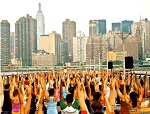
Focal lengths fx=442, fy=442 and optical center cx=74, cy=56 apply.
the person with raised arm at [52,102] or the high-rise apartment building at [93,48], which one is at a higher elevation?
the high-rise apartment building at [93,48]

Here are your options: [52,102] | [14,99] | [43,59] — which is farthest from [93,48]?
[52,102]

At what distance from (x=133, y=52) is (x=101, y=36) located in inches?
1703

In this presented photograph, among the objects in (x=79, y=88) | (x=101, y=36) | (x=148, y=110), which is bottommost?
(x=148, y=110)

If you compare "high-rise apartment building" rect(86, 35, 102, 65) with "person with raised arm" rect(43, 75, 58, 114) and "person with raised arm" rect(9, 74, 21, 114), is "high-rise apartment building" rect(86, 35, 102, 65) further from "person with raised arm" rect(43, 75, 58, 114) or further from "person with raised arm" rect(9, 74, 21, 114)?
"person with raised arm" rect(43, 75, 58, 114)

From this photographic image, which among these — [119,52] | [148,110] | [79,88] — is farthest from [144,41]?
[79,88]

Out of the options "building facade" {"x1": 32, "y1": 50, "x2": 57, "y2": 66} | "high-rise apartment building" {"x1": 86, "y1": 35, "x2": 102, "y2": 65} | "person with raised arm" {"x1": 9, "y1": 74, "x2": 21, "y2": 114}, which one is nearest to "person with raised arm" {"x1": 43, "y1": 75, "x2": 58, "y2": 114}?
"person with raised arm" {"x1": 9, "y1": 74, "x2": 21, "y2": 114}

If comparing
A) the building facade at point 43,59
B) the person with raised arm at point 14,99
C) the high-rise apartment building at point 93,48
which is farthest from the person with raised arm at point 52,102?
the building facade at point 43,59

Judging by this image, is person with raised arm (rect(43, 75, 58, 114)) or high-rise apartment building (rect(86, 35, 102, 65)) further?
high-rise apartment building (rect(86, 35, 102, 65))

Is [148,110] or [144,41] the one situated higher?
[144,41]

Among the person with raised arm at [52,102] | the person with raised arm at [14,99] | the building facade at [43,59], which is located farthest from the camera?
the building facade at [43,59]

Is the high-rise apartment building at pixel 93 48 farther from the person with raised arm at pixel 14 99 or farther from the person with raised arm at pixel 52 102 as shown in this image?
the person with raised arm at pixel 52 102

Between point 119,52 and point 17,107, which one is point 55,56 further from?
point 17,107

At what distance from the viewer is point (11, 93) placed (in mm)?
10672

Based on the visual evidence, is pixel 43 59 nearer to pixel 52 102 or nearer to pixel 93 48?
pixel 93 48
